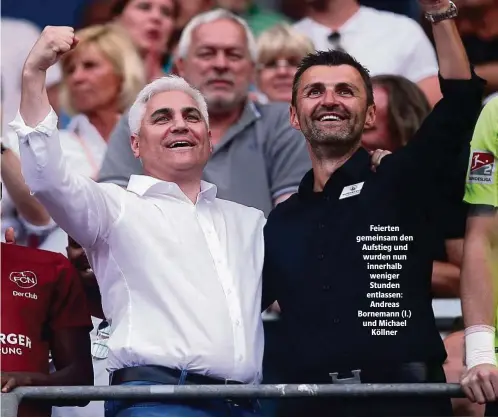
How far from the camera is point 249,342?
421cm

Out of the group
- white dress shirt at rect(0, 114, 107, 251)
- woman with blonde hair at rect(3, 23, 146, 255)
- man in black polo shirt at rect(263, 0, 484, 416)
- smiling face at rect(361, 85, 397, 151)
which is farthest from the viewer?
woman with blonde hair at rect(3, 23, 146, 255)

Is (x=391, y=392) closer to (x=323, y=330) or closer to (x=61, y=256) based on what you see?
(x=323, y=330)

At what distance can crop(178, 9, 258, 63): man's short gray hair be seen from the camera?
18.9 ft

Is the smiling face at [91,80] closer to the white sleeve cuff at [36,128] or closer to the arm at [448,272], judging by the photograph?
the arm at [448,272]

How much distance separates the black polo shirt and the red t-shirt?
2.15ft

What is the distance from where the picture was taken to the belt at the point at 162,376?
4.09m

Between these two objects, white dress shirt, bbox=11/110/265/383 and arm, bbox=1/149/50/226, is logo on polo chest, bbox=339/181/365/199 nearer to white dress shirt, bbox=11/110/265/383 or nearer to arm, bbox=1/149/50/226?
white dress shirt, bbox=11/110/265/383

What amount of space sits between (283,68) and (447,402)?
2.20m

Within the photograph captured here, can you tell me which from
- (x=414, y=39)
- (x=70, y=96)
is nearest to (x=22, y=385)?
(x=70, y=96)

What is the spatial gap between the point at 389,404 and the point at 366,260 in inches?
18.0

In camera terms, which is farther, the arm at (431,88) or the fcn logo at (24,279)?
the arm at (431,88)

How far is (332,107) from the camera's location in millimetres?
4512

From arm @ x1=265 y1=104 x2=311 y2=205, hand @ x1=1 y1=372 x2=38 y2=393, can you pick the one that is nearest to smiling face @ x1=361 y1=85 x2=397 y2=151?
arm @ x1=265 y1=104 x2=311 y2=205

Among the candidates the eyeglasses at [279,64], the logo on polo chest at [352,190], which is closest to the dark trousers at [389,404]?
the logo on polo chest at [352,190]
